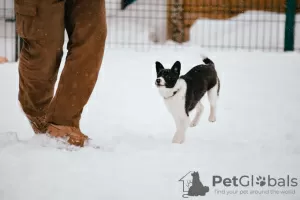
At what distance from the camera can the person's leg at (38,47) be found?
2293mm

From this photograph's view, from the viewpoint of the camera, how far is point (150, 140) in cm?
291

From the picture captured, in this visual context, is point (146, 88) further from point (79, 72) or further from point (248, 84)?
point (79, 72)

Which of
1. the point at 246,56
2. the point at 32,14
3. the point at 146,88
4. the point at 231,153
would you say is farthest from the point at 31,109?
the point at 246,56

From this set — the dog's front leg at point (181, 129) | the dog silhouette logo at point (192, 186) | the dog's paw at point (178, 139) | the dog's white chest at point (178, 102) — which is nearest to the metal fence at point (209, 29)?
the dog's white chest at point (178, 102)

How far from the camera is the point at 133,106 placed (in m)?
4.22

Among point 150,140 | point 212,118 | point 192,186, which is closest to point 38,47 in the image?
point 150,140

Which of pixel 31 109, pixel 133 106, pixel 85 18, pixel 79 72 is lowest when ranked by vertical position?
pixel 133 106

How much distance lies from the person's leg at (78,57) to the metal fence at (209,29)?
3960 millimetres

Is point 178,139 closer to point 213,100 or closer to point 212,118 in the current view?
point 212,118

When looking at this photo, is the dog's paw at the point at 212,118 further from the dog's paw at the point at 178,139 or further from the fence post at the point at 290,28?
the fence post at the point at 290,28

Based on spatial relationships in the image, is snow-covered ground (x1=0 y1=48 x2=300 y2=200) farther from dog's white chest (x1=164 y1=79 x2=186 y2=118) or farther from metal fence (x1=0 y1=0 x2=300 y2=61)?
metal fence (x1=0 y1=0 x2=300 y2=61)

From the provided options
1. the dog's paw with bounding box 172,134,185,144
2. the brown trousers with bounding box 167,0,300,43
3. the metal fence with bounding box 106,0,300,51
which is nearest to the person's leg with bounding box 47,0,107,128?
the dog's paw with bounding box 172,134,185,144

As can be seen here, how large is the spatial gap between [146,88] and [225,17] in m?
6.02

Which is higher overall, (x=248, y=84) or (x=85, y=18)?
(x=85, y=18)
